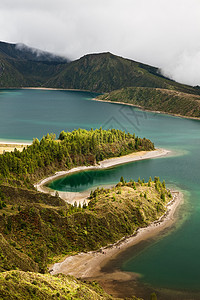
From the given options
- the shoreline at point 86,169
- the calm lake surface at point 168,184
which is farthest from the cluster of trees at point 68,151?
the calm lake surface at point 168,184

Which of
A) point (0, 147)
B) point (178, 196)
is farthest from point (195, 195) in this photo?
point (0, 147)

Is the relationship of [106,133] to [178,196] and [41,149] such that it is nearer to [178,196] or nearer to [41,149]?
[41,149]

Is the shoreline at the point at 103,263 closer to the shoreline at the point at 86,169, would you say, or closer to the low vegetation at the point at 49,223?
the low vegetation at the point at 49,223

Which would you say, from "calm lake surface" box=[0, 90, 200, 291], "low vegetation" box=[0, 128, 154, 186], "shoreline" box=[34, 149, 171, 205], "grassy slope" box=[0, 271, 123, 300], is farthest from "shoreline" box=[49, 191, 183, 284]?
"low vegetation" box=[0, 128, 154, 186]

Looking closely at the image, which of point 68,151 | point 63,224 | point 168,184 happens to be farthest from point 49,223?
point 68,151

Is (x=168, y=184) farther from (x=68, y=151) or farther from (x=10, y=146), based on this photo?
(x=10, y=146)

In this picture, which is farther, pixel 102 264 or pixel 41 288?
pixel 102 264

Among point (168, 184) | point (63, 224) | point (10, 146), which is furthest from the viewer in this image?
point (10, 146)
